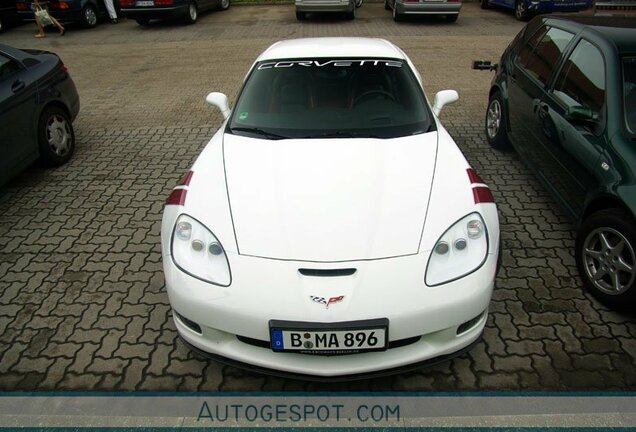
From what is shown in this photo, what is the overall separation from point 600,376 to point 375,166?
5.71 feet

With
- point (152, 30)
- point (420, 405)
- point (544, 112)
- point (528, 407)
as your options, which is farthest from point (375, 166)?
point (152, 30)

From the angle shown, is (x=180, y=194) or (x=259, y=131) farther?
(x=259, y=131)

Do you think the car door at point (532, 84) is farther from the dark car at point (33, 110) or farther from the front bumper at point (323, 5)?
the front bumper at point (323, 5)

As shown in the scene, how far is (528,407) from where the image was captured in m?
2.32

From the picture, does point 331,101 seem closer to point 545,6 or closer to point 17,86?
point 17,86

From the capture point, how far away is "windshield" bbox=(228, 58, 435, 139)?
3.17 metres

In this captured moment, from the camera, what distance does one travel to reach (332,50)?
3.61 m

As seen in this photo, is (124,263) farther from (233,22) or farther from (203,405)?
(233,22)

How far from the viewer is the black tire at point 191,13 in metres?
13.7

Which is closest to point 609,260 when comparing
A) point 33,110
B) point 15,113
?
point 15,113

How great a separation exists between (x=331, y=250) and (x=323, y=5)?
12.3 metres

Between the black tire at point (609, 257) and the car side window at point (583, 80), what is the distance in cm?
79

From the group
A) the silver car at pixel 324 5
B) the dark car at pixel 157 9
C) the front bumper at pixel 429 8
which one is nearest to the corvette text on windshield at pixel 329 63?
the front bumper at pixel 429 8

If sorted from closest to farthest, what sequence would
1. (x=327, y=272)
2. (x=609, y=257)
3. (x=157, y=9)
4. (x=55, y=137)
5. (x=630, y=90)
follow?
1. (x=327, y=272)
2. (x=609, y=257)
3. (x=630, y=90)
4. (x=55, y=137)
5. (x=157, y=9)
